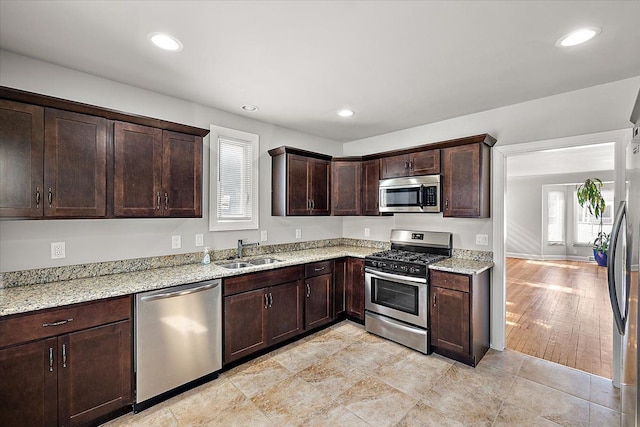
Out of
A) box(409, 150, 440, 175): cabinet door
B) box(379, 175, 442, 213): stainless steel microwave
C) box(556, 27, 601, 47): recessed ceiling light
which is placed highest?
box(556, 27, 601, 47): recessed ceiling light

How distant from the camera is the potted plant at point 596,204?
22.8ft

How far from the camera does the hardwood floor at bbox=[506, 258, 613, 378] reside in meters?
3.14

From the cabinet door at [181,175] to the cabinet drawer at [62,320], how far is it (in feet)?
2.91

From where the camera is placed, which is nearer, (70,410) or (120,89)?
(70,410)

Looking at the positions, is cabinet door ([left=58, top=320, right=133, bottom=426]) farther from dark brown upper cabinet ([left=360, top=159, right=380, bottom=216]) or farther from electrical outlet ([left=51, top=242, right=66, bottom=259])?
dark brown upper cabinet ([left=360, top=159, right=380, bottom=216])

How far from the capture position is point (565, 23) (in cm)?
183

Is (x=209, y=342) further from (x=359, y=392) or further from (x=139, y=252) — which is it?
(x=359, y=392)

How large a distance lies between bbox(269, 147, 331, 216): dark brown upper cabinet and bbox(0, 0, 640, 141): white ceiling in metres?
0.85

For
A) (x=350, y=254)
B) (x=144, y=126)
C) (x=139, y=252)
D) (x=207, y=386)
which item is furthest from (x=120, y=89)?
(x=350, y=254)

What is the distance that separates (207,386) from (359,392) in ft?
4.31

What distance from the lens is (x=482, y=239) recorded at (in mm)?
3449

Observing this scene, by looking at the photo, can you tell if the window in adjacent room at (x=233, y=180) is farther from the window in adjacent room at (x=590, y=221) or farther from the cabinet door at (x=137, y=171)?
the window in adjacent room at (x=590, y=221)

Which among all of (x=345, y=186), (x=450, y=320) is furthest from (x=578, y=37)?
(x=345, y=186)

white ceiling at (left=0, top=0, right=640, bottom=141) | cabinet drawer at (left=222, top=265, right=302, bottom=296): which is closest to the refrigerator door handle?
white ceiling at (left=0, top=0, right=640, bottom=141)
